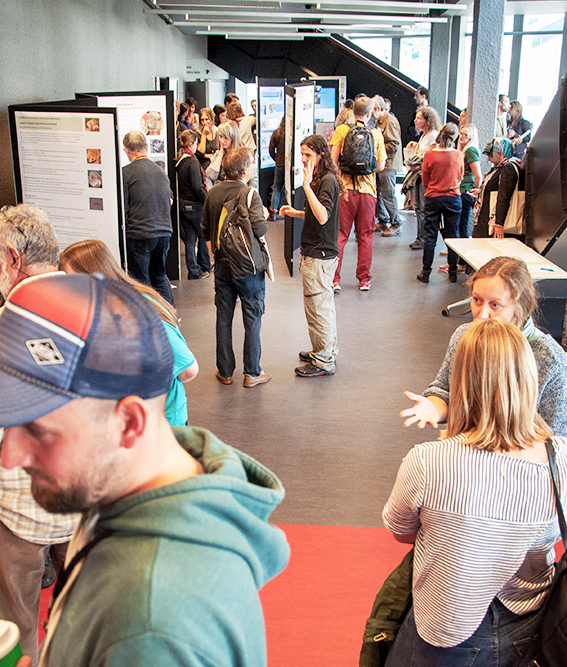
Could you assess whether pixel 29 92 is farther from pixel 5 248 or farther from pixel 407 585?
pixel 407 585

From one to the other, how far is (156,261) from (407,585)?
4.72m

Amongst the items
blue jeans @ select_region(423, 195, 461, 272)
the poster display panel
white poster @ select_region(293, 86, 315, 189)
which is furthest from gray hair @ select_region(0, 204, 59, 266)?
the poster display panel

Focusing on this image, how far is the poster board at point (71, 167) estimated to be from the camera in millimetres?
4488

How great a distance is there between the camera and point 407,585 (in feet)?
5.48

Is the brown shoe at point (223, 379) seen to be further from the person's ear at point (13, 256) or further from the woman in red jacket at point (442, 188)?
the woman in red jacket at point (442, 188)

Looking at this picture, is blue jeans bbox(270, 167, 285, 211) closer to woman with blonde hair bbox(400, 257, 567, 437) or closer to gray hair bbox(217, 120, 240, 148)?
gray hair bbox(217, 120, 240, 148)

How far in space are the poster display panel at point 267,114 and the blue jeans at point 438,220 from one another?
12.0 ft

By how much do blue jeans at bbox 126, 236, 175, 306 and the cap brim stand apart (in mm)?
5040

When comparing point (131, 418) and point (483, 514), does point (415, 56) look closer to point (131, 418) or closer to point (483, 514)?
point (483, 514)

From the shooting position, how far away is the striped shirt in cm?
144

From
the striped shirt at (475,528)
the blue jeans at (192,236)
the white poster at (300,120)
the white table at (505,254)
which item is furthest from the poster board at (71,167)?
the striped shirt at (475,528)

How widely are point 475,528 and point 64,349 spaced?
1.07 m

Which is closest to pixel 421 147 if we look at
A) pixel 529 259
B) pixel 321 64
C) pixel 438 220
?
pixel 438 220

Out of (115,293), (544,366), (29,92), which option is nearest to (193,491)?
(115,293)
